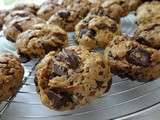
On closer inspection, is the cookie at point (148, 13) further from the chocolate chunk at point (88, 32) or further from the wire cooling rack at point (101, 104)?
the wire cooling rack at point (101, 104)

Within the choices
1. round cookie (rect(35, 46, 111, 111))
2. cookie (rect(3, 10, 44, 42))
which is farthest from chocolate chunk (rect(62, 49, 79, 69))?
cookie (rect(3, 10, 44, 42))

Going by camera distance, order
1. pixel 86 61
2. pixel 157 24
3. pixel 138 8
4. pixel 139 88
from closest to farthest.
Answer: pixel 86 61
pixel 139 88
pixel 157 24
pixel 138 8

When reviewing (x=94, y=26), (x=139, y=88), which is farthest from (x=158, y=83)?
(x=94, y=26)

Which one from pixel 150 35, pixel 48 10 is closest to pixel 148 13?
pixel 150 35

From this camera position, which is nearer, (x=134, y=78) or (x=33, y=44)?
(x=134, y=78)

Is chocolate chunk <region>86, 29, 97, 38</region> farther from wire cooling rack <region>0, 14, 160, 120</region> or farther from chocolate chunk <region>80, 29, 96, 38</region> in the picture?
wire cooling rack <region>0, 14, 160, 120</region>

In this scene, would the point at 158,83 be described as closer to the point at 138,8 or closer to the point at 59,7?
the point at 138,8
